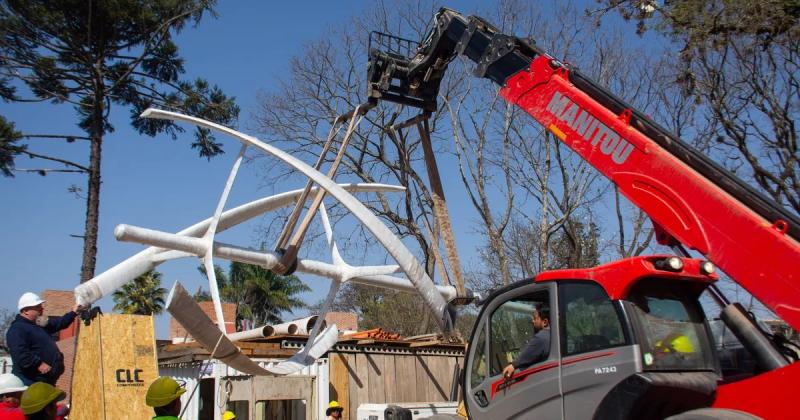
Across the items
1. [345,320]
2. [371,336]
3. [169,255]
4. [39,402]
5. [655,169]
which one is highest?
[345,320]

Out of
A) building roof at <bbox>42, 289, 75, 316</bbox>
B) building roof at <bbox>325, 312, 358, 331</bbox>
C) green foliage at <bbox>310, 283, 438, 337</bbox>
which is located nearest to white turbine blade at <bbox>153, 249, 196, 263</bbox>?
building roof at <bbox>325, 312, 358, 331</bbox>

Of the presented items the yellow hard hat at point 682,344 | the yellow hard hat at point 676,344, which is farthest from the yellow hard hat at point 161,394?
the yellow hard hat at point 682,344

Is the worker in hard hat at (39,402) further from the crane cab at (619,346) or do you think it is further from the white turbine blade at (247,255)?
the white turbine blade at (247,255)

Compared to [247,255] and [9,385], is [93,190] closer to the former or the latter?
[247,255]

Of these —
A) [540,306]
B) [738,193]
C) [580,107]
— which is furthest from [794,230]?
[580,107]

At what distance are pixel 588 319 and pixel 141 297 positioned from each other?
127ft

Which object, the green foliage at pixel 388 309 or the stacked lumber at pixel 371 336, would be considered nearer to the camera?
the stacked lumber at pixel 371 336

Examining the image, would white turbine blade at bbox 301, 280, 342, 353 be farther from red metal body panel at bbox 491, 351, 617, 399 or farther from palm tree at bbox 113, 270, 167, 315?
palm tree at bbox 113, 270, 167, 315

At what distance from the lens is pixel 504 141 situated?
22516mm

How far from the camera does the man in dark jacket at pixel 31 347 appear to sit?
21.2ft

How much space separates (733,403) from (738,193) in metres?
1.67

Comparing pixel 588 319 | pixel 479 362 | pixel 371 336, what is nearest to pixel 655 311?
pixel 588 319

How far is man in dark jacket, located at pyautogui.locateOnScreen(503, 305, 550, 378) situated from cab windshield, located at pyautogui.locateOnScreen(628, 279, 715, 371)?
82cm

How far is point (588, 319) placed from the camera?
18.3 feet
